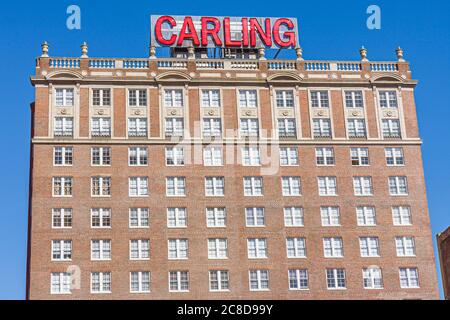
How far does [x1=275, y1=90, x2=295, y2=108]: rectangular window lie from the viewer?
94688mm

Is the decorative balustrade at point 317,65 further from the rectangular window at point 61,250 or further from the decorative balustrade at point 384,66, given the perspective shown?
the rectangular window at point 61,250

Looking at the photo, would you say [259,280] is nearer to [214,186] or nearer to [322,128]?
[214,186]

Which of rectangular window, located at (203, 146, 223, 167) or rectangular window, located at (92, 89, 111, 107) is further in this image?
rectangular window, located at (92, 89, 111, 107)

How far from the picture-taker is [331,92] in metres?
95.5

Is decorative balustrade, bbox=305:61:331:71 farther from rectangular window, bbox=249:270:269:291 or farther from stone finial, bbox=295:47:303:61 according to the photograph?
rectangular window, bbox=249:270:269:291

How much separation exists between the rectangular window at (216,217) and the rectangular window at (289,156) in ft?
30.6

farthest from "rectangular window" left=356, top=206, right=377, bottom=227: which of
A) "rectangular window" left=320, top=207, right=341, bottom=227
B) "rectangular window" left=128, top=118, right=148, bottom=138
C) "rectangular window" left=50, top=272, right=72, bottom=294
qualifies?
"rectangular window" left=50, top=272, right=72, bottom=294

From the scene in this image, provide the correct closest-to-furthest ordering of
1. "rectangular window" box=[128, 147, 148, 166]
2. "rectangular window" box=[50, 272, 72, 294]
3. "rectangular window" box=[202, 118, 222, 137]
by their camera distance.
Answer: "rectangular window" box=[50, 272, 72, 294]
"rectangular window" box=[128, 147, 148, 166]
"rectangular window" box=[202, 118, 222, 137]

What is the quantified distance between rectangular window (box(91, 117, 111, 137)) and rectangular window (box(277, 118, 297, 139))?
65.0ft
